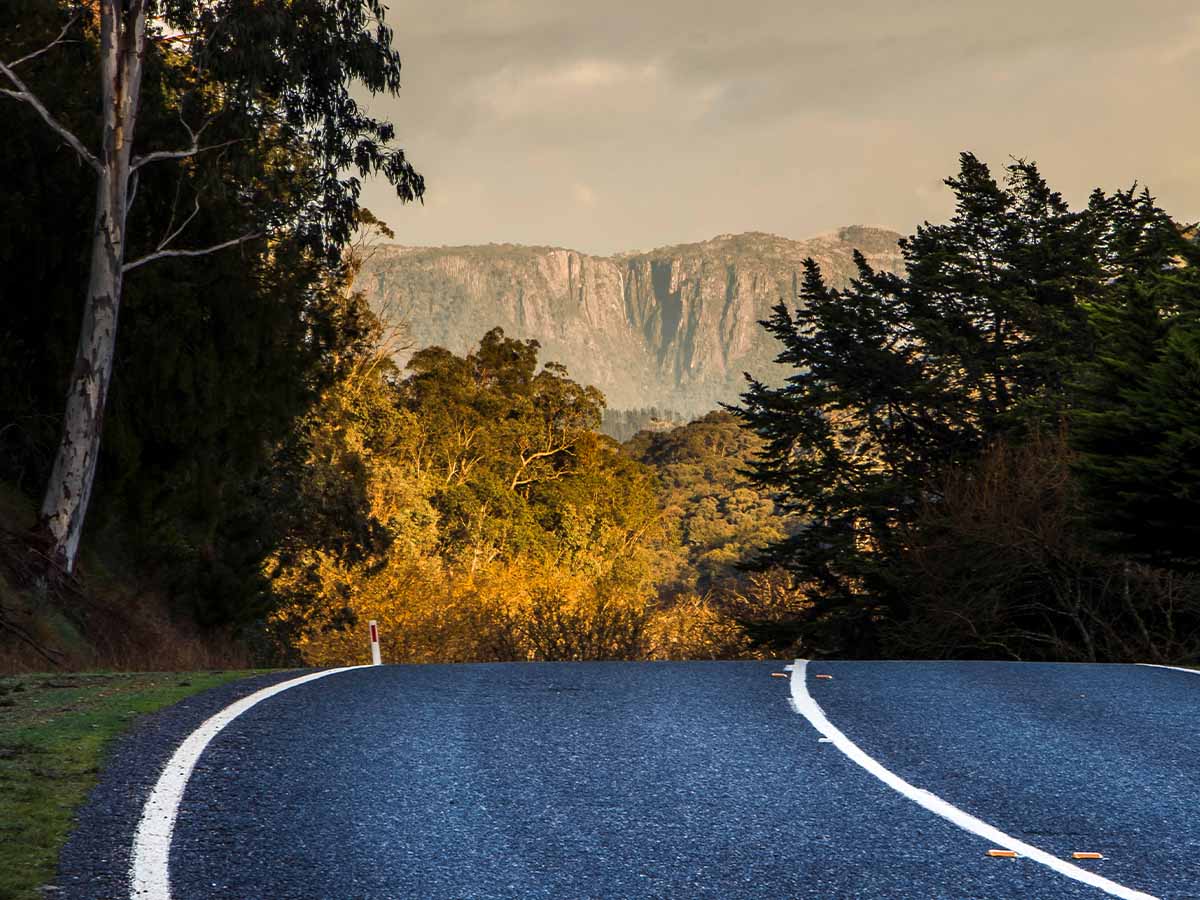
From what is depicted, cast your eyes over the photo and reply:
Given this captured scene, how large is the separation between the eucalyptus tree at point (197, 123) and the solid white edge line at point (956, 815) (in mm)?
11993

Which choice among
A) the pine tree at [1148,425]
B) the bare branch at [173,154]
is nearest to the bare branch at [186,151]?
the bare branch at [173,154]

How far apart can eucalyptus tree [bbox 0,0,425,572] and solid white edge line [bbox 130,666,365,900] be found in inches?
406

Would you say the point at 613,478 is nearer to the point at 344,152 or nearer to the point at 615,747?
the point at 344,152

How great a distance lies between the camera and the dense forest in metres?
18.1

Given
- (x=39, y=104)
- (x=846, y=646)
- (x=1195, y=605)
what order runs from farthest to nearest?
1. (x=846, y=646)
2. (x=1195, y=605)
3. (x=39, y=104)

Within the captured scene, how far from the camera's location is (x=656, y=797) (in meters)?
5.88

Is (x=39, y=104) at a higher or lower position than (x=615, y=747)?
higher

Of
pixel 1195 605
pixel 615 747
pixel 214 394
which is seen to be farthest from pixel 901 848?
pixel 1195 605

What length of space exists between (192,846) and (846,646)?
29627mm

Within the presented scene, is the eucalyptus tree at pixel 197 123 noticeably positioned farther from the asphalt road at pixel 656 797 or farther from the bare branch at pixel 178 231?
the asphalt road at pixel 656 797

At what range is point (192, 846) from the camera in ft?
16.1

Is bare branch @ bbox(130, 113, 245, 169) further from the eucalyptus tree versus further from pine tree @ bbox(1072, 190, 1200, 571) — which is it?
pine tree @ bbox(1072, 190, 1200, 571)

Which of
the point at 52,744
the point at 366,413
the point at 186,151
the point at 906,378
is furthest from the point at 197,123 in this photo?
the point at 366,413

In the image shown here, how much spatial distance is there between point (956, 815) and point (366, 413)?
154 ft
